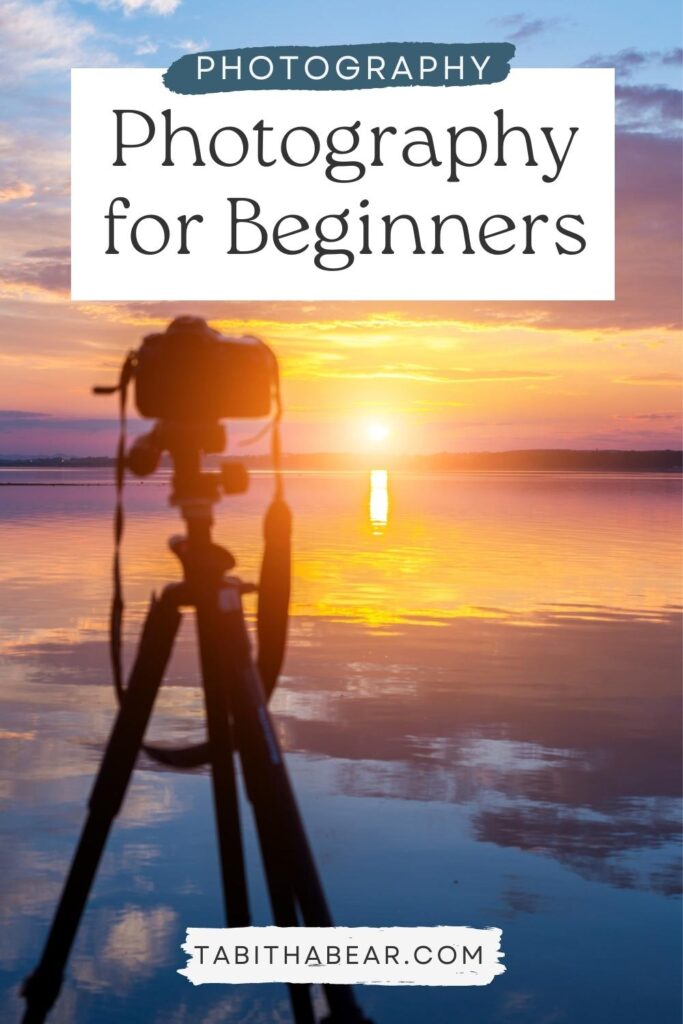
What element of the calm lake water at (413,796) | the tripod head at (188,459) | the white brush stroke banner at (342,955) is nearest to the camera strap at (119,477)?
the tripod head at (188,459)

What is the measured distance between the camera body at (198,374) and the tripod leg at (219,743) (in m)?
0.45

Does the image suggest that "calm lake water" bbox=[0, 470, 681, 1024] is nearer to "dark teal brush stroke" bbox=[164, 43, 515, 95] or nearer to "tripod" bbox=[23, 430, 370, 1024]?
"tripod" bbox=[23, 430, 370, 1024]

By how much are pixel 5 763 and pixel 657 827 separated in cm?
313

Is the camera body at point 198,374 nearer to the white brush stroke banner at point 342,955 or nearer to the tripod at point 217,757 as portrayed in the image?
the tripod at point 217,757

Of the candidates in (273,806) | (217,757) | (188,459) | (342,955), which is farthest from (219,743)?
(188,459)

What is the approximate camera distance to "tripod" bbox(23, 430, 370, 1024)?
263 centimetres

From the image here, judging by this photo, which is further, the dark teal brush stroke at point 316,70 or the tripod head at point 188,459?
the dark teal brush stroke at point 316,70

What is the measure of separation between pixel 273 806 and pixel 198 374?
1014 millimetres

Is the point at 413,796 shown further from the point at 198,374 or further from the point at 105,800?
the point at 198,374

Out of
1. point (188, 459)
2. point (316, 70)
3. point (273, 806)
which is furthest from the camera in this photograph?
point (316, 70)

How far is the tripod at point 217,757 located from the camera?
2629 mm

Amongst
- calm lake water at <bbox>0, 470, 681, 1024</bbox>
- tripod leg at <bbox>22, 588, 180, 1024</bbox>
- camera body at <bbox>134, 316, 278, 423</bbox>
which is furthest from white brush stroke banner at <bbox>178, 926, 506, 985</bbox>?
camera body at <bbox>134, 316, 278, 423</bbox>

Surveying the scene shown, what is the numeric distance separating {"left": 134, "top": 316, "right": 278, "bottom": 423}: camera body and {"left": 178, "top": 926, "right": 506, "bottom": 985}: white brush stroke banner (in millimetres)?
1229

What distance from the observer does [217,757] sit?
9.12 feet
